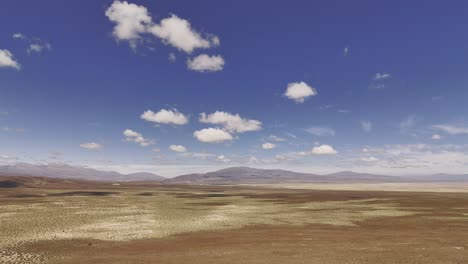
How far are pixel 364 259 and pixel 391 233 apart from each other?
45.6ft

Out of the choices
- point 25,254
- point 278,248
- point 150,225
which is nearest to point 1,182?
point 150,225

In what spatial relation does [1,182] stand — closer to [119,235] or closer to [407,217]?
[119,235]

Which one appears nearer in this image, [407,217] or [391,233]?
[391,233]

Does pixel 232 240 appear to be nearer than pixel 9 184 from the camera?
Yes

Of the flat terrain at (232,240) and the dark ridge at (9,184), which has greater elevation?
the dark ridge at (9,184)

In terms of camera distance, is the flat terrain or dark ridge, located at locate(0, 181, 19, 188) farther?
dark ridge, located at locate(0, 181, 19, 188)

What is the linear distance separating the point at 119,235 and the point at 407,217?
140 ft

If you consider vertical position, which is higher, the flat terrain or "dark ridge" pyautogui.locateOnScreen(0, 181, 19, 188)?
"dark ridge" pyautogui.locateOnScreen(0, 181, 19, 188)

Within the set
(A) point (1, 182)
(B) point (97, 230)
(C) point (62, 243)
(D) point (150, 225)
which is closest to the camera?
(C) point (62, 243)

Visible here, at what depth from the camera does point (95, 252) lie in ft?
97.0

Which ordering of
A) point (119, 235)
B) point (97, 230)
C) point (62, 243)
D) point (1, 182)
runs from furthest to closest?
point (1, 182) → point (97, 230) → point (119, 235) → point (62, 243)

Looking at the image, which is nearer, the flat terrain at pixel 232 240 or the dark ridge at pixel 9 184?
the flat terrain at pixel 232 240

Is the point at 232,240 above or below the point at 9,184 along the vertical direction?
below

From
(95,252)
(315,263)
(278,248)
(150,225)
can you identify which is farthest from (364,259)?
(150,225)
